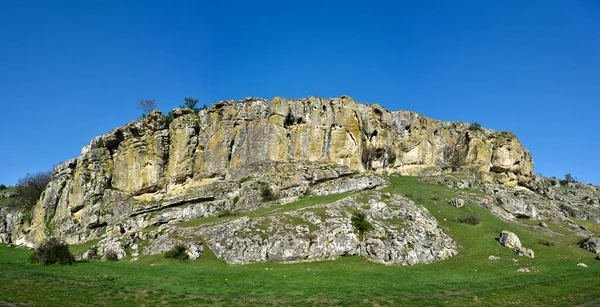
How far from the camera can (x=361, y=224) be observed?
43.1 m

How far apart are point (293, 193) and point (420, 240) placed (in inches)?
892

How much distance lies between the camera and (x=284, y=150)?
66000mm

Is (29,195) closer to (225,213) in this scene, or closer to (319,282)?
(225,213)

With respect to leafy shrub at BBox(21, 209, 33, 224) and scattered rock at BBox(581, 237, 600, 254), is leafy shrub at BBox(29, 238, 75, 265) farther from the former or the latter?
scattered rock at BBox(581, 237, 600, 254)

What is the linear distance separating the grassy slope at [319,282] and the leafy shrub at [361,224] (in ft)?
13.9

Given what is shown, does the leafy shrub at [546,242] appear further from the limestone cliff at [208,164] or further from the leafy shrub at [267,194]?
the leafy shrub at [267,194]

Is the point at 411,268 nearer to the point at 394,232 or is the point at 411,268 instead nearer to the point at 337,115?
the point at 394,232

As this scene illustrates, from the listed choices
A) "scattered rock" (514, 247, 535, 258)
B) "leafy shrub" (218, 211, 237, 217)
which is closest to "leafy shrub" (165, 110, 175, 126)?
"leafy shrub" (218, 211, 237, 217)

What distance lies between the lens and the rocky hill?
160 feet

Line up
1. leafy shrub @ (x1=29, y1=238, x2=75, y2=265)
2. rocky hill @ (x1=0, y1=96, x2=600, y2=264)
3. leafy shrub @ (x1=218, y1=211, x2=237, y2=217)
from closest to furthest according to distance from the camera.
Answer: leafy shrub @ (x1=29, y1=238, x2=75, y2=265) < rocky hill @ (x1=0, y1=96, x2=600, y2=264) < leafy shrub @ (x1=218, y1=211, x2=237, y2=217)

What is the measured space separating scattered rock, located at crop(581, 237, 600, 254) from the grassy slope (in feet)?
7.46

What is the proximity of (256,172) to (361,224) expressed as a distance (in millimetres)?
24828

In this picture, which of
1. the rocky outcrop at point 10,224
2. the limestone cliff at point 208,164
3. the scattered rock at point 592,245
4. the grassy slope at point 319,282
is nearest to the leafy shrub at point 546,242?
the grassy slope at point 319,282

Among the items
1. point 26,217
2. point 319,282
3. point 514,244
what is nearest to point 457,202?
point 514,244
